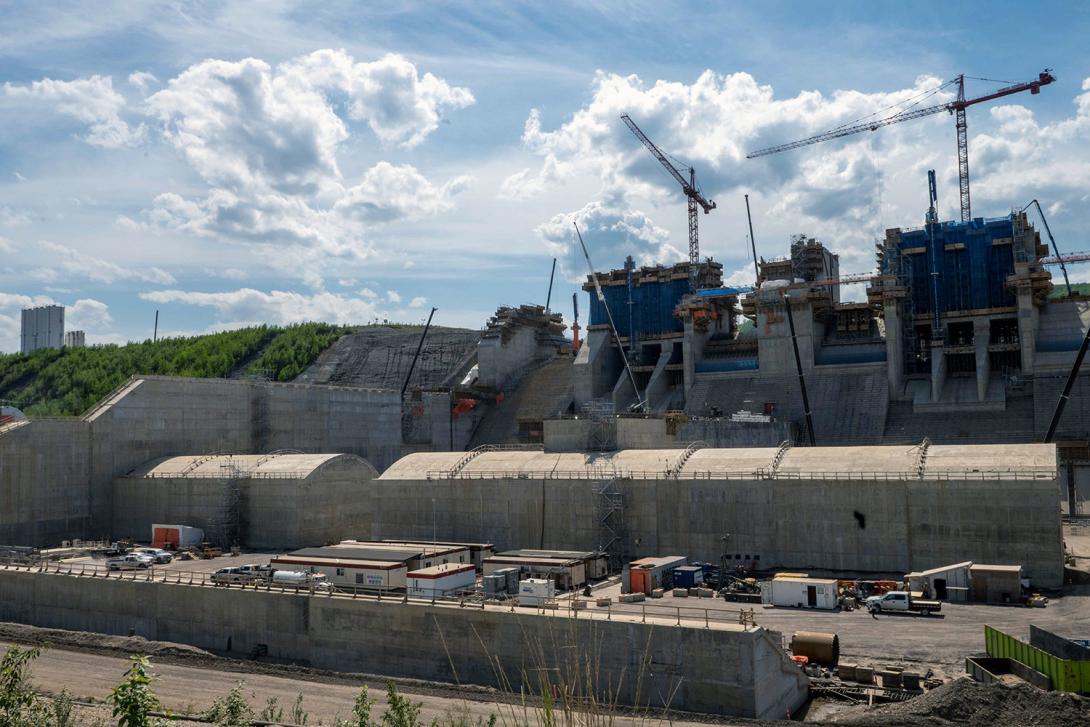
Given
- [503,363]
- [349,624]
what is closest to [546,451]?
[349,624]

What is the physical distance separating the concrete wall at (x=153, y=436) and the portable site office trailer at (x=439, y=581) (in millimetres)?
36117

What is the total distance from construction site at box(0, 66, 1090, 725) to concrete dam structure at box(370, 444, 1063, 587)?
17 centimetres

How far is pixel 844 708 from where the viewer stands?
3206 centimetres

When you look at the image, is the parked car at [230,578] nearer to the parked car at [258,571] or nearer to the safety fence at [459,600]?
the safety fence at [459,600]

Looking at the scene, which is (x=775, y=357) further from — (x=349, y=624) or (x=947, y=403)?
(x=349, y=624)

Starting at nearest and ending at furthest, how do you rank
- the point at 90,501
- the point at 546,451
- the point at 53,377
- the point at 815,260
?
the point at 546,451
the point at 90,501
the point at 815,260
the point at 53,377

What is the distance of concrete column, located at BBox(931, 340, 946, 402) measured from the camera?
85875 mm

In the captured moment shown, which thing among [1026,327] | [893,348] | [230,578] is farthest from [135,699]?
[1026,327]

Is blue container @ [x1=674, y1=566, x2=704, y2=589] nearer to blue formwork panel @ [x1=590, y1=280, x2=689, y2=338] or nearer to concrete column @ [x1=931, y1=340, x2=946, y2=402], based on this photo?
concrete column @ [x1=931, y1=340, x2=946, y2=402]

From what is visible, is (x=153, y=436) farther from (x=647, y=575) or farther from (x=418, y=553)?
(x=647, y=575)

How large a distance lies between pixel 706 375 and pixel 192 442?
5441 centimetres

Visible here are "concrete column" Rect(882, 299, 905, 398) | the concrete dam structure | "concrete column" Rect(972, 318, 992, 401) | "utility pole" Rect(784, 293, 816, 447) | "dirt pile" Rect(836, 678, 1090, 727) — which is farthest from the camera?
"concrete column" Rect(882, 299, 905, 398)

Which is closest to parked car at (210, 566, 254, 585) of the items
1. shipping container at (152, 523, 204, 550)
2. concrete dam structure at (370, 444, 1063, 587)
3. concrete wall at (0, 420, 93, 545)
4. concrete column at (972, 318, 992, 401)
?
concrete dam structure at (370, 444, 1063, 587)

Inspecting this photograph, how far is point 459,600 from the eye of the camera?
40344 millimetres
